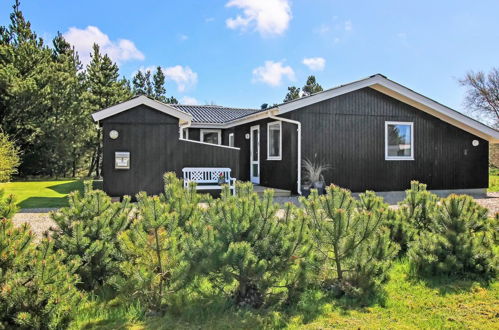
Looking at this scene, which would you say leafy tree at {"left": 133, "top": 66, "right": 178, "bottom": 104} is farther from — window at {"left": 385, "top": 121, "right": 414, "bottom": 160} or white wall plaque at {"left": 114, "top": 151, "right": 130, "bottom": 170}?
window at {"left": 385, "top": 121, "right": 414, "bottom": 160}

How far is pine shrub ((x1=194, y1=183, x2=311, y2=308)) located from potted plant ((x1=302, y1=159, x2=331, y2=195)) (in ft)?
24.9

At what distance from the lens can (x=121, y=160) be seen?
9.48m

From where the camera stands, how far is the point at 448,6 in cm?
1018

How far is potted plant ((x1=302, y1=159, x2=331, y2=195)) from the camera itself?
1046cm

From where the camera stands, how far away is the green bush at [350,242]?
3.09m

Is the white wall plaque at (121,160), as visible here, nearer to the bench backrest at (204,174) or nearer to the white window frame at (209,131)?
the bench backrest at (204,174)

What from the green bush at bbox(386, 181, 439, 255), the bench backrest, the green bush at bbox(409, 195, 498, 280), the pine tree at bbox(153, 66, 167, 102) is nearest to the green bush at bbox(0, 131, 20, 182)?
the bench backrest

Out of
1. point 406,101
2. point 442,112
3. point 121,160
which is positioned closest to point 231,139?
point 121,160

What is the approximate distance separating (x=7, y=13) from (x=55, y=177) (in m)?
9.40

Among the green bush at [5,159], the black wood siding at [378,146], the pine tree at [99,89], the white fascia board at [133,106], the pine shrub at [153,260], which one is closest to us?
the pine shrub at [153,260]

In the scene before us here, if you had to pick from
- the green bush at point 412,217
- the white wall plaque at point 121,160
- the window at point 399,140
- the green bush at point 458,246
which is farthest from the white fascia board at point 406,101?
the green bush at point 458,246

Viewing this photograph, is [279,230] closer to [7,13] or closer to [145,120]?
[145,120]

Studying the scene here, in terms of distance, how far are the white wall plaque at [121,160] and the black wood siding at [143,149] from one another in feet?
0.29

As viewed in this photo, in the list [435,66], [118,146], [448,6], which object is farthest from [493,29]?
[118,146]
